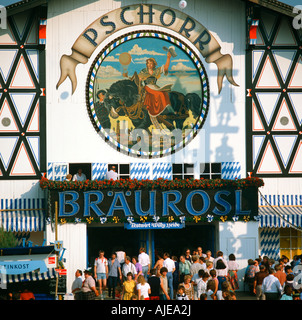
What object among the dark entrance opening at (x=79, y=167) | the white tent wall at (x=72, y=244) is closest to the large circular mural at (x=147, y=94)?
the dark entrance opening at (x=79, y=167)

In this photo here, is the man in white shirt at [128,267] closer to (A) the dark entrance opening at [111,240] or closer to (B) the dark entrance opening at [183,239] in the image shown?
(A) the dark entrance opening at [111,240]

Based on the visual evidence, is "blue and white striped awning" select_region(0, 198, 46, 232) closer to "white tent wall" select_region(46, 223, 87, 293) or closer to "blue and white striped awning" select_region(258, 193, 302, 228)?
"white tent wall" select_region(46, 223, 87, 293)

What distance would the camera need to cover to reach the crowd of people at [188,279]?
63.6ft

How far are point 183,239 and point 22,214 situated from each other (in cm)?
690

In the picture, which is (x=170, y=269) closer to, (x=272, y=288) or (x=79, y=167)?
(x=272, y=288)

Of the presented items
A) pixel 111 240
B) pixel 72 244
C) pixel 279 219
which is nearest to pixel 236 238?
pixel 279 219

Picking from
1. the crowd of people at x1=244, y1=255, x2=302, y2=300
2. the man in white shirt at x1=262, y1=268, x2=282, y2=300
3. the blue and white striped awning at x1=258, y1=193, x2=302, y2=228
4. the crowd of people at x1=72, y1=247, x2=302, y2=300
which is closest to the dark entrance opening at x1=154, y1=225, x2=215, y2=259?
the crowd of people at x1=72, y1=247, x2=302, y2=300

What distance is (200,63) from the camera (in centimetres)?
2905

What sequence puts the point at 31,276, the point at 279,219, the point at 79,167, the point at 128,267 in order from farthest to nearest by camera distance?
the point at 79,167
the point at 279,219
the point at 128,267
the point at 31,276

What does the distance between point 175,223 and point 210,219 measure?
141 cm

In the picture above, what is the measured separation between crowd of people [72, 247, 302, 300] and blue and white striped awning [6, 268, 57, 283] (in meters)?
1.48

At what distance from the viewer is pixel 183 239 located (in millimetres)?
29562
